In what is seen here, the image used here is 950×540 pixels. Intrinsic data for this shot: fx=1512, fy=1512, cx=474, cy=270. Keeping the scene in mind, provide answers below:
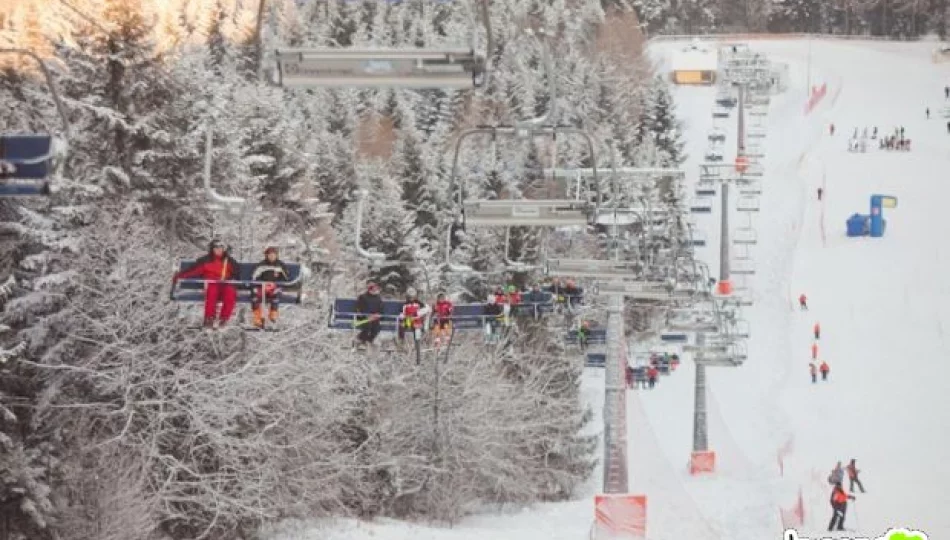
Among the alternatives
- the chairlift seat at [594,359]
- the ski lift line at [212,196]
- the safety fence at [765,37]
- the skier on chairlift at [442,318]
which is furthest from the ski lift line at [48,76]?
the safety fence at [765,37]

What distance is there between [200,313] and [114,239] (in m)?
2.24

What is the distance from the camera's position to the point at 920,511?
3659 centimetres

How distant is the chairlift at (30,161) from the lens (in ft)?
40.0

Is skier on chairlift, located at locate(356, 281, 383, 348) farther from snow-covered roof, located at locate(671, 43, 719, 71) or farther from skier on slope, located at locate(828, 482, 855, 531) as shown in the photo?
snow-covered roof, located at locate(671, 43, 719, 71)

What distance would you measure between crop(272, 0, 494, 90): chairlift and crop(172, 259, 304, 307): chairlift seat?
29.7ft

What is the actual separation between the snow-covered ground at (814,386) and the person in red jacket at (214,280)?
432 inches

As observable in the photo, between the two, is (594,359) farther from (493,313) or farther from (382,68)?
(382,68)

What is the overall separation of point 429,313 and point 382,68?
12.4m

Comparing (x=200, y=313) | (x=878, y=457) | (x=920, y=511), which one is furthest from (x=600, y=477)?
(x=200, y=313)

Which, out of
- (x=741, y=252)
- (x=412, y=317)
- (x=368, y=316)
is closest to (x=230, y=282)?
(x=368, y=316)

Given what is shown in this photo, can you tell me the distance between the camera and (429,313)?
73.1 ft

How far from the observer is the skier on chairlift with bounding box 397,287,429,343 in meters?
21.4

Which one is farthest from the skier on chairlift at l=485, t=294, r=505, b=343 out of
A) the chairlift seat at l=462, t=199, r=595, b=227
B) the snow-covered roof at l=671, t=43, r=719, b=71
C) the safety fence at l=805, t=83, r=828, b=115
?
the snow-covered roof at l=671, t=43, r=719, b=71

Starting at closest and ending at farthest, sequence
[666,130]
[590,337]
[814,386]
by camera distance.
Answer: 1. [590,337]
2. [814,386]
3. [666,130]
